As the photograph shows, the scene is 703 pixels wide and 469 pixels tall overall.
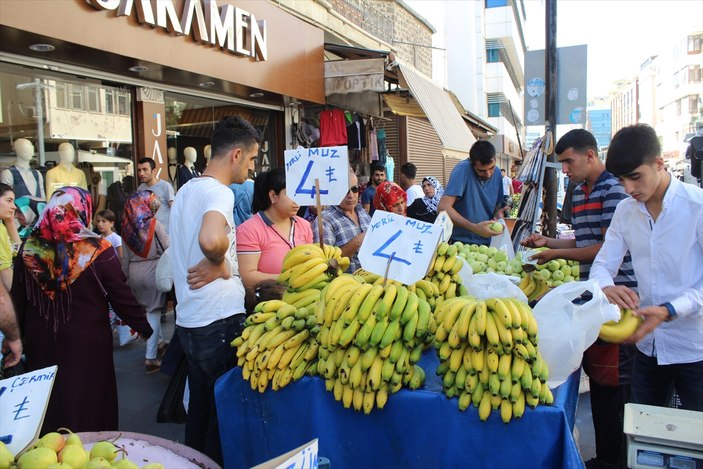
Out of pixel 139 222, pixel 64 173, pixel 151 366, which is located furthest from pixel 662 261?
pixel 64 173

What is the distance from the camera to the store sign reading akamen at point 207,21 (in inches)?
249

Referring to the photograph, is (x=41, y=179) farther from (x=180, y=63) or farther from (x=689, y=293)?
(x=689, y=293)

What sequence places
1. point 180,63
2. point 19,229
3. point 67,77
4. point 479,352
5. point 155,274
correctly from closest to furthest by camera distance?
point 479,352 → point 155,274 → point 19,229 → point 67,77 → point 180,63

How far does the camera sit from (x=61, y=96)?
661 cm

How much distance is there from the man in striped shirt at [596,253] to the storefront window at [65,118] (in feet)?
19.0

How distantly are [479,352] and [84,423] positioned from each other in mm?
2538

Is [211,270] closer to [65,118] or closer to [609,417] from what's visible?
[609,417]

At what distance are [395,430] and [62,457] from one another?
1.38 m

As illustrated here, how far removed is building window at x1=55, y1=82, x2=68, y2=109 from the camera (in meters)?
6.56

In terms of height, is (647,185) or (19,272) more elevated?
(647,185)

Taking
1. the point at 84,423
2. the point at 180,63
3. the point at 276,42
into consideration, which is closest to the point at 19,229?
the point at 180,63

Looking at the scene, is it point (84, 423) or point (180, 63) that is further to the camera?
point (180, 63)

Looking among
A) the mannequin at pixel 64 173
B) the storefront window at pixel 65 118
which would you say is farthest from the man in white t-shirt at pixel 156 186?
the mannequin at pixel 64 173

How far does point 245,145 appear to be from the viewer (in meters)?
3.16
